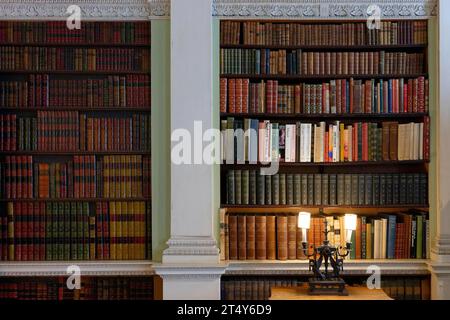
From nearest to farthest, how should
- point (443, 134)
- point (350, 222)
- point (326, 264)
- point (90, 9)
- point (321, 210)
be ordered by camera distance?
point (326, 264)
point (350, 222)
point (443, 134)
point (90, 9)
point (321, 210)

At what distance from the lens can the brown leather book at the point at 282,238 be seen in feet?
16.4

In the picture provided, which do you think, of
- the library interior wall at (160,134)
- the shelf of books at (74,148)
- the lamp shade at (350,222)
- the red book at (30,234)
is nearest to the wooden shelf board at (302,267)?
the lamp shade at (350,222)

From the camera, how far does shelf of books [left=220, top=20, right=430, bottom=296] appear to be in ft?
16.5

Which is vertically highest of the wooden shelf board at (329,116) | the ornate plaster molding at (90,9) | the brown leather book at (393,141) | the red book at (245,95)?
the ornate plaster molding at (90,9)

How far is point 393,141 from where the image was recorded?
16.5 ft

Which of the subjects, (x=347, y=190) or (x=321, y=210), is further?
(x=321, y=210)

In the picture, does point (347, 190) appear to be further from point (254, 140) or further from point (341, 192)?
point (254, 140)

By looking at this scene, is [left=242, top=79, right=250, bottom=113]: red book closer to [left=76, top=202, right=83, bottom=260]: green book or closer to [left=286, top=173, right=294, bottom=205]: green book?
[left=286, top=173, right=294, bottom=205]: green book

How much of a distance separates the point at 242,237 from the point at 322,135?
93 centimetres

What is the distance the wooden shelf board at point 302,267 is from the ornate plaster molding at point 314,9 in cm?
176

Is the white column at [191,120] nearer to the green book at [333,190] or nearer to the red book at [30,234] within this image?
the green book at [333,190]

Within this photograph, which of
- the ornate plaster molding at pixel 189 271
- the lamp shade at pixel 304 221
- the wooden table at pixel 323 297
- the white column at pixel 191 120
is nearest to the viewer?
the wooden table at pixel 323 297

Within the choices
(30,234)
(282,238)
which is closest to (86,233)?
(30,234)

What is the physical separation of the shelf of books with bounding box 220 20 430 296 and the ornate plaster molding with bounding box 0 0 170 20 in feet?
1.74
